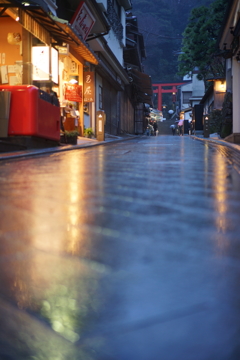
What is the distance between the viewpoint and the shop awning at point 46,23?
13274mm

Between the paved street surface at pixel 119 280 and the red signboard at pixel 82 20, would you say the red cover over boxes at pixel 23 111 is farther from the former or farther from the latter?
the paved street surface at pixel 119 280

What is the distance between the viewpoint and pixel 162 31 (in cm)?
9781

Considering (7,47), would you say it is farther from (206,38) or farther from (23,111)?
(206,38)

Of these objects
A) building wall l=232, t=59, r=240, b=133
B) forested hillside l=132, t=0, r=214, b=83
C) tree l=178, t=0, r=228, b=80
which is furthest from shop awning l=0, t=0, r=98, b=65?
forested hillside l=132, t=0, r=214, b=83

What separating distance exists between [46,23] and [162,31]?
87119 mm

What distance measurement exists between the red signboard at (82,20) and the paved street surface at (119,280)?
16.6 metres

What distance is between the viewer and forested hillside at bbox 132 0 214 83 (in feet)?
301

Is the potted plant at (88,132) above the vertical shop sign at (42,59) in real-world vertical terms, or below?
below

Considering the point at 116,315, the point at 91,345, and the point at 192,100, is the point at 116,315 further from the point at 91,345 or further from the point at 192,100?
the point at 192,100

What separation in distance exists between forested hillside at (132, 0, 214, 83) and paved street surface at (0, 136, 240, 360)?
81.9 meters

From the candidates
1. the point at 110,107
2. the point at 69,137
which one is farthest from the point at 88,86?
the point at 110,107

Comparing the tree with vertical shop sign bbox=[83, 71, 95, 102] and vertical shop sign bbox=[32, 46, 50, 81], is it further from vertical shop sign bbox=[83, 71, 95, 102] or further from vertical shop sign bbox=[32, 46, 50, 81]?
vertical shop sign bbox=[32, 46, 50, 81]

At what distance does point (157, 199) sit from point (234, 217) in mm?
937

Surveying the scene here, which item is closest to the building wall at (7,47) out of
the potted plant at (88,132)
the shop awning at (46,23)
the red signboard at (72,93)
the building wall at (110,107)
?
the shop awning at (46,23)
